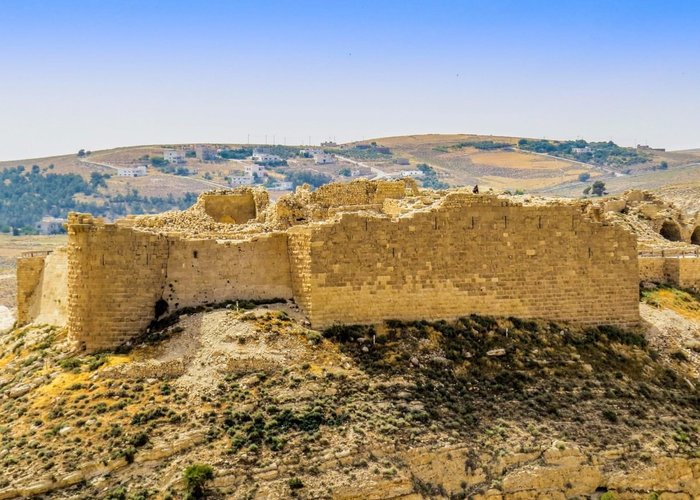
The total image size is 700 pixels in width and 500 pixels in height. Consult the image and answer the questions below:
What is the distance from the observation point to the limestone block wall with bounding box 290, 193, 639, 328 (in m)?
21.2

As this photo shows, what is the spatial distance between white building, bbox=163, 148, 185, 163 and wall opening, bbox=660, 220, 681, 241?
133 meters

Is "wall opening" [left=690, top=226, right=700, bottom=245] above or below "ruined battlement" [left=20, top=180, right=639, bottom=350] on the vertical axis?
below

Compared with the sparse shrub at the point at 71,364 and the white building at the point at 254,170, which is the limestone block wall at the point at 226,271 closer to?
the sparse shrub at the point at 71,364

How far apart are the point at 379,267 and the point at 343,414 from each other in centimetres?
409

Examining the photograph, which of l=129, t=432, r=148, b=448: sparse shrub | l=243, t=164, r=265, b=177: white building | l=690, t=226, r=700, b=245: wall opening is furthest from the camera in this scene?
l=243, t=164, r=265, b=177: white building

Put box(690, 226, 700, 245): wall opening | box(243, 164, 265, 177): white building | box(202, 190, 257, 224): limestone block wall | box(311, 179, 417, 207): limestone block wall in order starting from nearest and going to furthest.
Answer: box(311, 179, 417, 207): limestone block wall
box(202, 190, 257, 224): limestone block wall
box(690, 226, 700, 245): wall opening
box(243, 164, 265, 177): white building

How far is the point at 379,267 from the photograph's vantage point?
70.3ft

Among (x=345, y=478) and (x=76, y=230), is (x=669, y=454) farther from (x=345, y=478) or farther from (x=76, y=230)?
(x=76, y=230)

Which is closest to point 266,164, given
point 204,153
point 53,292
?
point 204,153

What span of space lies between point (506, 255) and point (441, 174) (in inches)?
4269

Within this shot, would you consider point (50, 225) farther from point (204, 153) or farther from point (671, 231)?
point (671, 231)

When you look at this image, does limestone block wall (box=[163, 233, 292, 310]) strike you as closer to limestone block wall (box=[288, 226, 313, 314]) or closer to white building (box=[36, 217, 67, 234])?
limestone block wall (box=[288, 226, 313, 314])

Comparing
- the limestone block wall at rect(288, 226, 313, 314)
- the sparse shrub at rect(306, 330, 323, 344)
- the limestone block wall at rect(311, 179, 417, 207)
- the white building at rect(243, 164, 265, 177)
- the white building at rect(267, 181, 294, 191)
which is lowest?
the white building at rect(267, 181, 294, 191)

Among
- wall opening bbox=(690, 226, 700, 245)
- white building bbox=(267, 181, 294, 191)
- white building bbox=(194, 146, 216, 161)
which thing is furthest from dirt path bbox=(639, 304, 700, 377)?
white building bbox=(194, 146, 216, 161)
